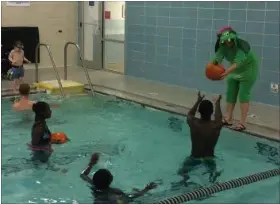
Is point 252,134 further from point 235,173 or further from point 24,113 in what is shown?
point 24,113

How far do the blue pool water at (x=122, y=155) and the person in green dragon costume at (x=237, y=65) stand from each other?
0.52 m

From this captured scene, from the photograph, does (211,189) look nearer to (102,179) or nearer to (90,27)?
(102,179)

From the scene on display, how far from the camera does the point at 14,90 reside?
377 inches

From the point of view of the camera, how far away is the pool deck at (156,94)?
7.13 metres

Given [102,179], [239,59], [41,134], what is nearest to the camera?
[102,179]

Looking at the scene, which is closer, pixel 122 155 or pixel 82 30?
pixel 122 155

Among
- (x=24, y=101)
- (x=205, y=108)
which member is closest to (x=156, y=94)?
(x=24, y=101)

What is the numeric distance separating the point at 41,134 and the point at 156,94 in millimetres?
4506

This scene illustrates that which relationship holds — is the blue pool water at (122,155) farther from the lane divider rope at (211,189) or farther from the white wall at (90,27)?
the white wall at (90,27)

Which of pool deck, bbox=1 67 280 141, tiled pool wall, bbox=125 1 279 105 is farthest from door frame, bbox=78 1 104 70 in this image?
tiled pool wall, bbox=125 1 279 105

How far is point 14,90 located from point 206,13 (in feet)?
14.4

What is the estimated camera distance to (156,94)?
9.50 meters

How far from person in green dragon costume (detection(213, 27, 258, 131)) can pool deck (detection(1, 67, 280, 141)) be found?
437 mm

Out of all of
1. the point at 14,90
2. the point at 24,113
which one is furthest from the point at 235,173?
the point at 14,90
